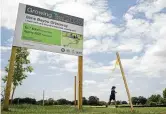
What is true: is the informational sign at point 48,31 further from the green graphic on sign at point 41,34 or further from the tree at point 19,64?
the tree at point 19,64

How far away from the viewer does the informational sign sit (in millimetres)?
13352

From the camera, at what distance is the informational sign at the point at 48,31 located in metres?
13.4

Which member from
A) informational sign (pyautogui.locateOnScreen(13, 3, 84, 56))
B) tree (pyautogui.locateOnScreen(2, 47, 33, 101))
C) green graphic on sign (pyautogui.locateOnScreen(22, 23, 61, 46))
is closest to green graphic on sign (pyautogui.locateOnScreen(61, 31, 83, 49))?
informational sign (pyautogui.locateOnScreen(13, 3, 84, 56))

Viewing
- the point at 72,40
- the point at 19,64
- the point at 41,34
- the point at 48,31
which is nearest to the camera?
the point at 41,34

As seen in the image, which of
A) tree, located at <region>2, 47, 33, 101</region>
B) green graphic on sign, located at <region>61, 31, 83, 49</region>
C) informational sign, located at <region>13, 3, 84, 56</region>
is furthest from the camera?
tree, located at <region>2, 47, 33, 101</region>

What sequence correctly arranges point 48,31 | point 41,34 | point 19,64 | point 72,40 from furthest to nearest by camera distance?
point 19,64 → point 72,40 → point 48,31 → point 41,34

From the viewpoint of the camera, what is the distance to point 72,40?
15.2 m

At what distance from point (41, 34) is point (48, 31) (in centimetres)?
51

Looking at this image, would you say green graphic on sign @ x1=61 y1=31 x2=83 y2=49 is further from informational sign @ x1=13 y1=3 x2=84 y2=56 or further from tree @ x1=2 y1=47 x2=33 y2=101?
tree @ x1=2 y1=47 x2=33 y2=101

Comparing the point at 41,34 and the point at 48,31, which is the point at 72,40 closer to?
the point at 48,31

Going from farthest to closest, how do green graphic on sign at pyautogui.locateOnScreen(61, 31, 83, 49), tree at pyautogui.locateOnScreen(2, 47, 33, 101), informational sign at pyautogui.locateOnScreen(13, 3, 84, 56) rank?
tree at pyautogui.locateOnScreen(2, 47, 33, 101) → green graphic on sign at pyautogui.locateOnScreen(61, 31, 83, 49) → informational sign at pyautogui.locateOnScreen(13, 3, 84, 56)

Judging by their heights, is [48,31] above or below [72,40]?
above

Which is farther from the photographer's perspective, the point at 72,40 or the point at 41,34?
the point at 72,40

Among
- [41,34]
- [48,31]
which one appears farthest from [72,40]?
[41,34]
